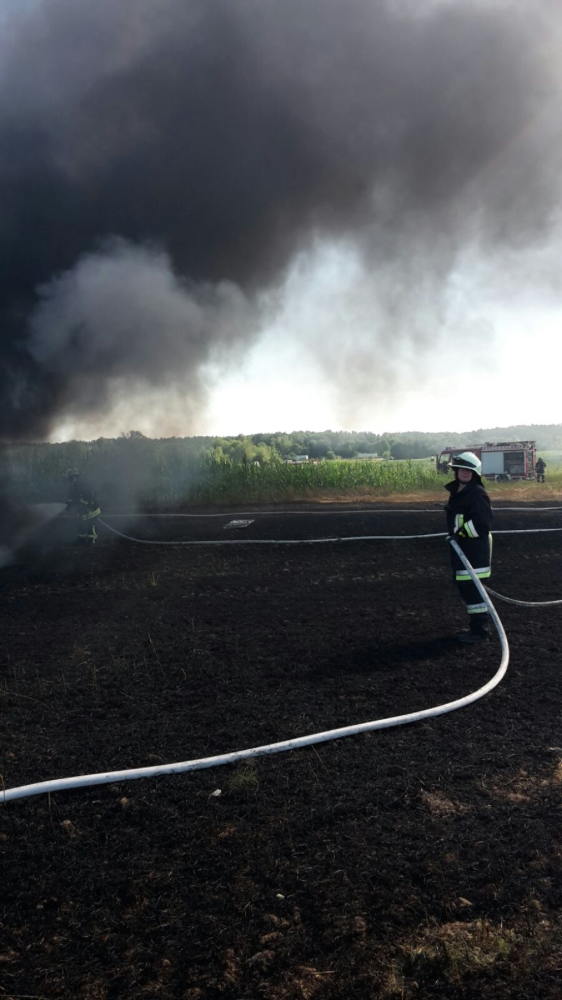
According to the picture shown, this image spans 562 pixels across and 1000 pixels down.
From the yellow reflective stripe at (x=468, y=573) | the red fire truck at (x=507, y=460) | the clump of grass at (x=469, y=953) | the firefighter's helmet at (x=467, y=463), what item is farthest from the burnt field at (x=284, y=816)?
the red fire truck at (x=507, y=460)

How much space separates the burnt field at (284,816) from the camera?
2.72 metres

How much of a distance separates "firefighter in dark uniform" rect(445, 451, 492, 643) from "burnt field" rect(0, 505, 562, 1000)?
0.36 meters

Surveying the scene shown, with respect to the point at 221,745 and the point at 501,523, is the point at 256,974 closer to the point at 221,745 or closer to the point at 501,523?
the point at 221,745

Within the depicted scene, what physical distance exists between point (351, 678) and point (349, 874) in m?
2.96

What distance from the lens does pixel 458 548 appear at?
7.42m

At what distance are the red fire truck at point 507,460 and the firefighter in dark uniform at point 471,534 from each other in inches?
985

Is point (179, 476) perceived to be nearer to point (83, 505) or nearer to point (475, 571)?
point (83, 505)

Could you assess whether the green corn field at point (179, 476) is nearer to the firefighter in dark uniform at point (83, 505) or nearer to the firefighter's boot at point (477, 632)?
the firefighter in dark uniform at point (83, 505)

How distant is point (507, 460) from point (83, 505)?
24862 mm

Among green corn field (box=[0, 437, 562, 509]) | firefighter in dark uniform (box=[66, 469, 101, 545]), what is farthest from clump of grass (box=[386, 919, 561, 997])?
green corn field (box=[0, 437, 562, 509])

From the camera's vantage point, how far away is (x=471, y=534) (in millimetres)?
7359

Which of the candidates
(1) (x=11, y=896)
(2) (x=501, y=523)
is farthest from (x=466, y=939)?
(2) (x=501, y=523)

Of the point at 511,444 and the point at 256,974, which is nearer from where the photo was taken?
the point at 256,974

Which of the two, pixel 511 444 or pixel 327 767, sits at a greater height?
pixel 511 444
